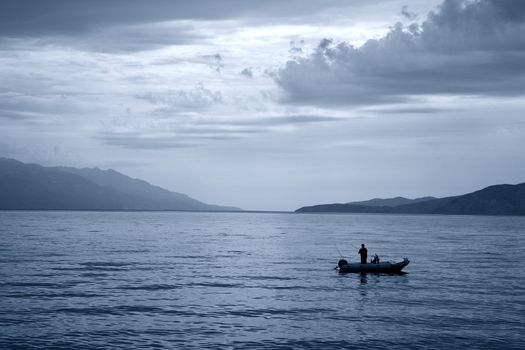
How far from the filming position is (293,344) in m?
28.5

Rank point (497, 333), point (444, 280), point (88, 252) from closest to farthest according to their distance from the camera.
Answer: point (497, 333) < point (444, 280) < point (88, 252)

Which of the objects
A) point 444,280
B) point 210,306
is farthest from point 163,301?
point 444,280

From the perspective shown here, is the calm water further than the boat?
No

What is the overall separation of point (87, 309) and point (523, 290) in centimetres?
3608

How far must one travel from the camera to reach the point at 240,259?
247ft

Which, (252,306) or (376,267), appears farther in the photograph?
(376,267)

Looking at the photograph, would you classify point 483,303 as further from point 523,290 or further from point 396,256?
point 396,256

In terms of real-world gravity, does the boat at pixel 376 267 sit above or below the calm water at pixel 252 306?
above

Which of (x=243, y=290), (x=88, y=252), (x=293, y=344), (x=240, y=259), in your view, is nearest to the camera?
(x=293, y=344)

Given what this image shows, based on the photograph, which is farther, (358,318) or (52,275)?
(52,275)

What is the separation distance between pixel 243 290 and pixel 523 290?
79.8 ft

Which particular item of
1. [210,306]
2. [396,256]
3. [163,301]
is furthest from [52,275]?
[396,256]

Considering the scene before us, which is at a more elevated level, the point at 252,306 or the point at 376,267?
the point at 376,267

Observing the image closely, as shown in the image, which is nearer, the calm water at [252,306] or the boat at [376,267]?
the calm water at [252,306]
